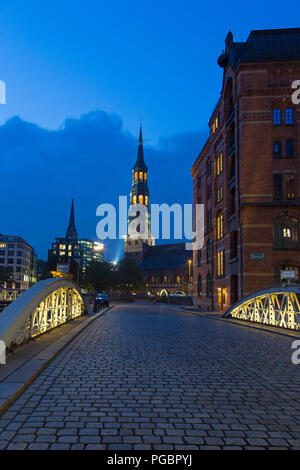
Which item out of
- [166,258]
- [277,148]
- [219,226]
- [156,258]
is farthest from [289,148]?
[156,258]

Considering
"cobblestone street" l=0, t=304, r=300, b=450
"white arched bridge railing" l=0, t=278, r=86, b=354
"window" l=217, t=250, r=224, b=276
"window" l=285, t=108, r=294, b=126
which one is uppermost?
"window" l=285, t=108, r=294, b=126

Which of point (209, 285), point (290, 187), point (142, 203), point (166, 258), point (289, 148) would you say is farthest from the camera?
point (142, 203)

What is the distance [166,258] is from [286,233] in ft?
325

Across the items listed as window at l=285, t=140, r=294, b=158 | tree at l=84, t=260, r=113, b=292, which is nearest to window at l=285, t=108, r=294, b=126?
window at l=285, t=140, r=294, b=158

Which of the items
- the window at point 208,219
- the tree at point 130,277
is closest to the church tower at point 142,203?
the tree at point 130,277

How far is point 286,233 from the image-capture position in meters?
31.8

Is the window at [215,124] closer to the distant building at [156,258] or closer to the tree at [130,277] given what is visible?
the tree at [130,277]

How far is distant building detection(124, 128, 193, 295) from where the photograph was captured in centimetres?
12194

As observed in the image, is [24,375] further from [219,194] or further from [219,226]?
[219,194]

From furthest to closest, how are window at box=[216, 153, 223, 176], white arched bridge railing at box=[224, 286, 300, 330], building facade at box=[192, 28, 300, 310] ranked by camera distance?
window at box=[216, 153, 223, 176], building facade at box=[192, 28, 300, 310], white arched bridge railing at box=[224, 286, 300, 330]

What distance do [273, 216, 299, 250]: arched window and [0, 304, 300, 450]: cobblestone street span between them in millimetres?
22428

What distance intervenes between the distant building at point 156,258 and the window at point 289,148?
80.9 metres

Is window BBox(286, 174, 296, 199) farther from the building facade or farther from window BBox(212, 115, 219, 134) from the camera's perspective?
window BBox(212, 115, 219, 134)
